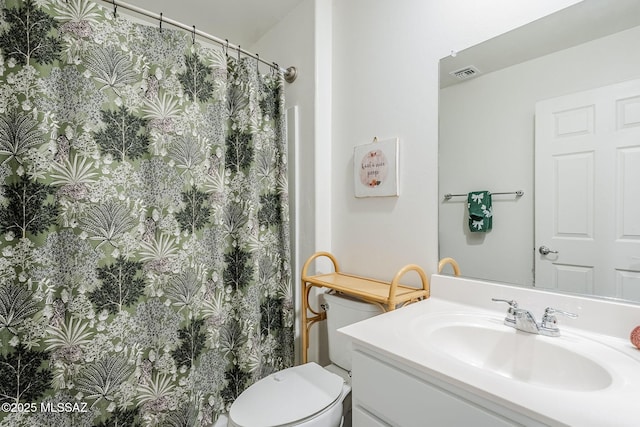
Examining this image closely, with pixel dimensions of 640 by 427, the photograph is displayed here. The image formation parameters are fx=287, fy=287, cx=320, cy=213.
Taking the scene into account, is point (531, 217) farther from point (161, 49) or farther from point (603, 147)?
point (161, 49)

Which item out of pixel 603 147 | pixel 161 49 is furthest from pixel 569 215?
pixel 161 49

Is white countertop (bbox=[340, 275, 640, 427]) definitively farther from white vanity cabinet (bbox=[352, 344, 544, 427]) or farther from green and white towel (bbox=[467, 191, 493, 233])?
green and white towel (bbox=[467, 191, 493, 233])

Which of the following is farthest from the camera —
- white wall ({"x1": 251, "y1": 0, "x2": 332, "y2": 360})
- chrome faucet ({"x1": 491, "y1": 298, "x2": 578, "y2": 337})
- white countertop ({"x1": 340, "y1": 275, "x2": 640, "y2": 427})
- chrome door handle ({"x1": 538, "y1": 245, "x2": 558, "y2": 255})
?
white wall ({"x1": 251, "y1": 0, "x2": 332, "y2": 360})

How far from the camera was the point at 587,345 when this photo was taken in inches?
31.1

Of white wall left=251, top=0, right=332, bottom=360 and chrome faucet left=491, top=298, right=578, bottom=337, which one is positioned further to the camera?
white wall left=251, top=0, right=332, bottom=360

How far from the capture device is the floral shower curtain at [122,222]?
1.01 meters

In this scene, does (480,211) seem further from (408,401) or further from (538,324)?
(408,401)

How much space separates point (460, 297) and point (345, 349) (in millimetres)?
564

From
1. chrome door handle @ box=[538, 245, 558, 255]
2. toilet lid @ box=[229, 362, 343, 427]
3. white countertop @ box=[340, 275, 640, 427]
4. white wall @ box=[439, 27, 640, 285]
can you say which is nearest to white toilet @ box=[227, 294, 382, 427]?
toilet lid @ box=[229, 362, 343, 427]

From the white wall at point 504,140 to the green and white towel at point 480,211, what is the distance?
0.02m

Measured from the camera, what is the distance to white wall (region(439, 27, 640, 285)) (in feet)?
2.92

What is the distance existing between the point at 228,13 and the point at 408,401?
7.23 feet

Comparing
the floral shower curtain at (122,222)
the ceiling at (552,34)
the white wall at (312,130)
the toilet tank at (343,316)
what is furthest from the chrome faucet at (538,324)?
the floral shower curtain at (122,222)

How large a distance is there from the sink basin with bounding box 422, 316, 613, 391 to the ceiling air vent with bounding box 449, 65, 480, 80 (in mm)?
932
